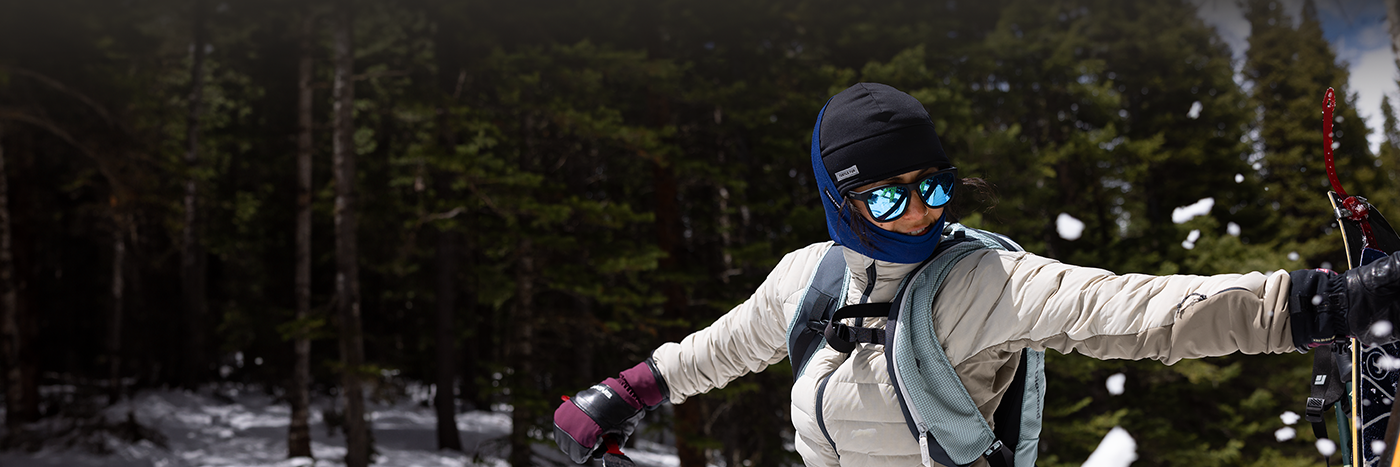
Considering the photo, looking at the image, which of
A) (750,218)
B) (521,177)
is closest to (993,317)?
(521,177)

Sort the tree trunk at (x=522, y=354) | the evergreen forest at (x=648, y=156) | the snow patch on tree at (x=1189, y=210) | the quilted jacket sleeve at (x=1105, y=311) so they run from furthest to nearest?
the tree trunk at (x=522, y=354) → the evergreen forest at (x=648, y=156) → the snow patch on tree at (x=1189, y=210) → the quilted jacket sleeve at (x=1105, y=311)

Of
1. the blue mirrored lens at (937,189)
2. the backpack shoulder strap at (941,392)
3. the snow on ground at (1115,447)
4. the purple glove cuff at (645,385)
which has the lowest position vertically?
the snow on ground at (1115,447)

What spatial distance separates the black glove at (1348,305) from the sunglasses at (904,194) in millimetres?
721

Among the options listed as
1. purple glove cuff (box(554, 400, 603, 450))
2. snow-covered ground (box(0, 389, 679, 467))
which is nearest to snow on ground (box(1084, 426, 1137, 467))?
purple glove cuff (box(554, 400, 603, 450))

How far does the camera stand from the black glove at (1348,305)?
4.11 ft

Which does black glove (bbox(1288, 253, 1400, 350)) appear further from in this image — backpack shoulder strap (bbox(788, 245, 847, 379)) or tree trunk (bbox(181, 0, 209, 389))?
tree trunk (bbox(181, 0, 209, 389))

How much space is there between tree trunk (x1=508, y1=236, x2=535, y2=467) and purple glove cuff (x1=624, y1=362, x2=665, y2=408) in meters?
8.47

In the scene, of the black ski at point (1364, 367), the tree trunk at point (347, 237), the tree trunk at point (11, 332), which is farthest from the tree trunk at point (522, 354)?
the black ski at point (1364, 367)

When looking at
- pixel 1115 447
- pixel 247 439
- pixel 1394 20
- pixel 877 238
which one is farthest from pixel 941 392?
pixel 247 439

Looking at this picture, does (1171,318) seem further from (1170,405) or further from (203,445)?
(203,445)

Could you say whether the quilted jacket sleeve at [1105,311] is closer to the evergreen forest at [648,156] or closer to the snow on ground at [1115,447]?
the snow on ground at [1115,447]

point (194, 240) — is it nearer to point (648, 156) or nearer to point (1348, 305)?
point (648, 156)

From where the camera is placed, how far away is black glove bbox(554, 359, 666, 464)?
2.49 meters

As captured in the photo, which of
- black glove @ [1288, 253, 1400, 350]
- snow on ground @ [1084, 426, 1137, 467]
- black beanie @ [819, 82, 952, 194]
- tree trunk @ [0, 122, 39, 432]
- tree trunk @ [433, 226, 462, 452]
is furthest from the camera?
tree trunk @ [433, 226, 462, 452]
